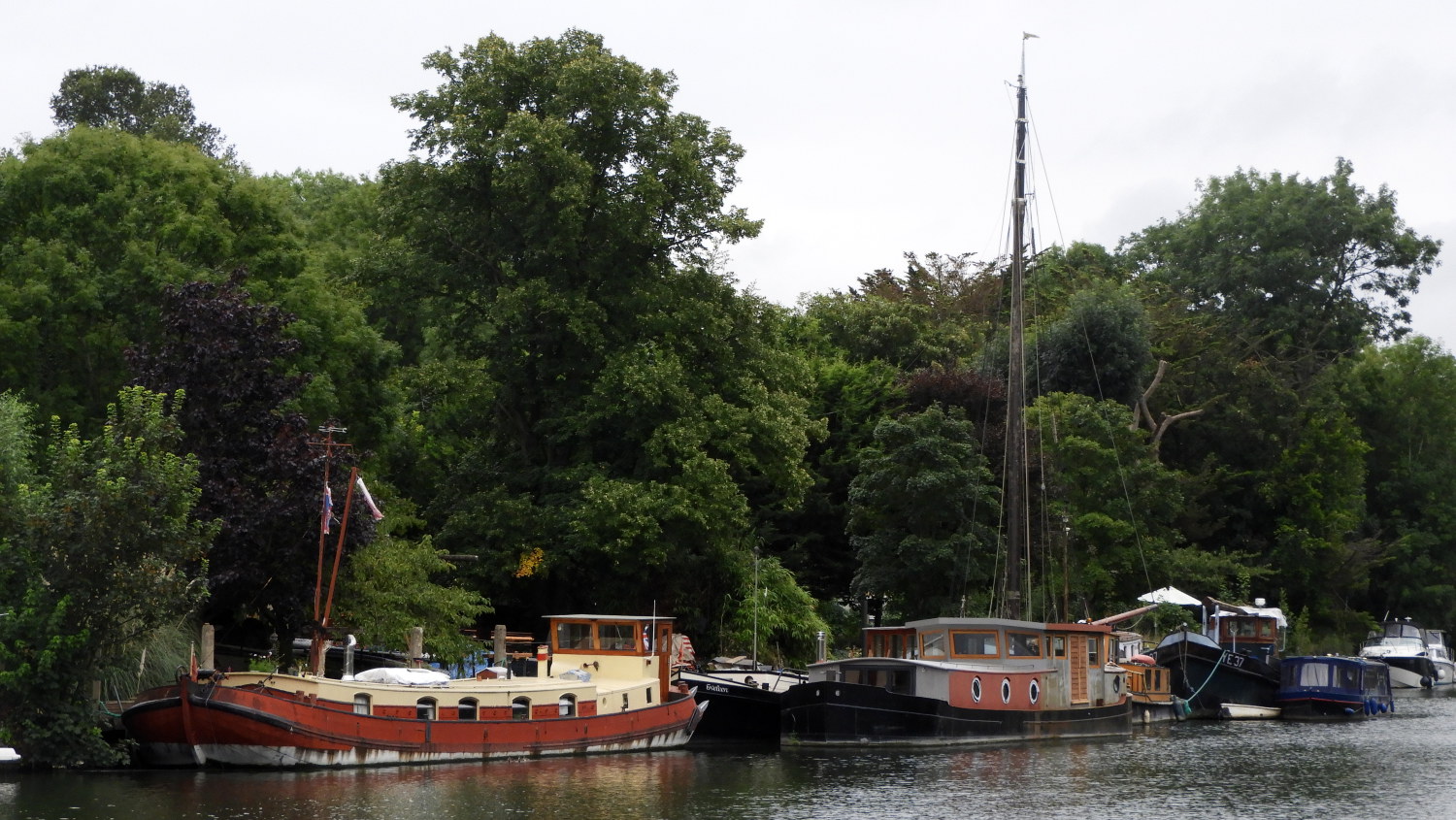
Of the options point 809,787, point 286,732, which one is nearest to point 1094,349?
point 809,787

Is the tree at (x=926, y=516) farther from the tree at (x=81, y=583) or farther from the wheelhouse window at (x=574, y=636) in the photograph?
the tree at (x=81, y=583)

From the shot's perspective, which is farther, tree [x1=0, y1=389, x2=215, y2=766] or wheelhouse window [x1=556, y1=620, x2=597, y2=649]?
wheelhouse window [x1=556, y1=620, x2=597, y2=649]

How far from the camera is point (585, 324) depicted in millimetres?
44469

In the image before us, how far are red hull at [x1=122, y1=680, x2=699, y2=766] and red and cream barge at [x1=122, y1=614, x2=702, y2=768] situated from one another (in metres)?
0.02

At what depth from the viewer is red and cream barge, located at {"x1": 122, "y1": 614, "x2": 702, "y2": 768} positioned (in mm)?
28703

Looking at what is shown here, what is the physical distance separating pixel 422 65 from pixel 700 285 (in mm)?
10505

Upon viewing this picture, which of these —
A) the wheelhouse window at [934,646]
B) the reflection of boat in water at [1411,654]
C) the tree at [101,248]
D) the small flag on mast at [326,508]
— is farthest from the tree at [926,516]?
the reflection of boat in water at [1411,654]

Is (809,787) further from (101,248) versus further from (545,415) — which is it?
(101,248)

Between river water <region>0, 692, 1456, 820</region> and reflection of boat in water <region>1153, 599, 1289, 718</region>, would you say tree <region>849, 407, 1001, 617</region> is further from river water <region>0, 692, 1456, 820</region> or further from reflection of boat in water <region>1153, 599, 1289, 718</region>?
river water <region>0, 692, 1456, 820</region>

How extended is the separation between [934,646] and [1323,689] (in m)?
17.9

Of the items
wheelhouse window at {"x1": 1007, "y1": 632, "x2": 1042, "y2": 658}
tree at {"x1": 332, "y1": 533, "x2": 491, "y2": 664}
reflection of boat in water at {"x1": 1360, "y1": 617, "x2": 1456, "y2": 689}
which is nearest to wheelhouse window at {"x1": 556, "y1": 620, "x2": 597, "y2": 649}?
tree at {"x1": 332, "y1": 533, "x2": 491, "y2": 664}

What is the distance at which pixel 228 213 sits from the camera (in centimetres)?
4241

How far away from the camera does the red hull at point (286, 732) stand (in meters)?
28.5

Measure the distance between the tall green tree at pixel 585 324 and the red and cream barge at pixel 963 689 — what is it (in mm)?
7339
